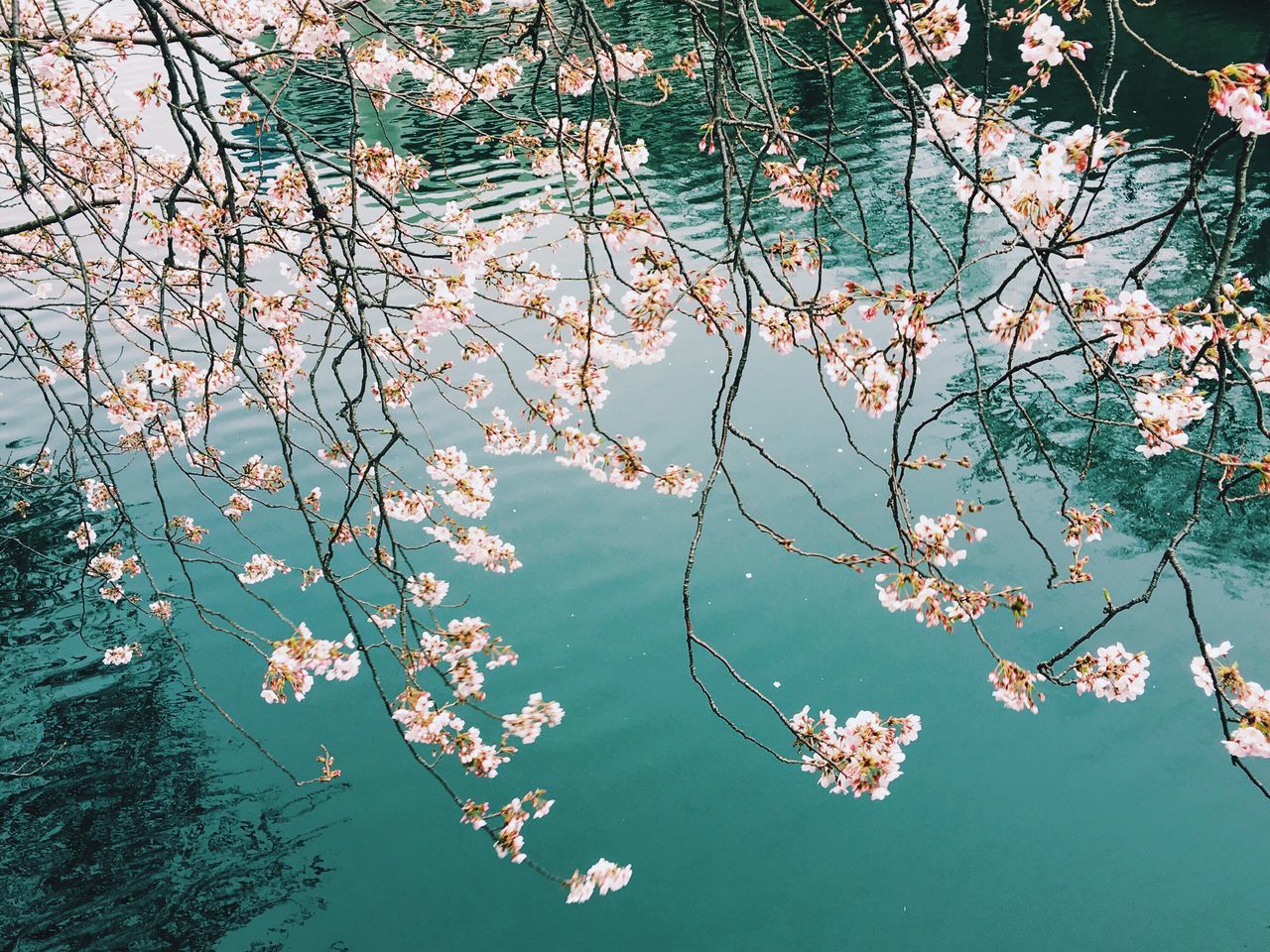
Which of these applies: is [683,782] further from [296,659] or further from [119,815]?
[119,815]

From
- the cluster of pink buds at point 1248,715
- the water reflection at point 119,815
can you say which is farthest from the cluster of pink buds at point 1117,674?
the water reflection at point 119,815

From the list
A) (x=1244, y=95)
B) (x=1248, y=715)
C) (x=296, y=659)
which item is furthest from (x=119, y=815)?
(x=1244, y=95)

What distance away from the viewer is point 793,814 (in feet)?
22.6

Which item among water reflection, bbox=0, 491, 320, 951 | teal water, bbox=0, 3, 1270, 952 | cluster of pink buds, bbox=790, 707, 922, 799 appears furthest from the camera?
water reflection, bbox=0, 491, 320, 951

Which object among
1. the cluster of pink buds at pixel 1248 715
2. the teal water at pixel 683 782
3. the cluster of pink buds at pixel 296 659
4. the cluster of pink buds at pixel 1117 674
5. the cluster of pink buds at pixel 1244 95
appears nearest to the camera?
the cluster of pink buds at pixel 1244 95

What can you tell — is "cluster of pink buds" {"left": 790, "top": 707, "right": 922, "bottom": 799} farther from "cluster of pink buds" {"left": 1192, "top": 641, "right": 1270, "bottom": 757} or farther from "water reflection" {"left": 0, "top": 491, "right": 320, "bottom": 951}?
"water reflection" {"left": 0, "top": 491, "right": 320, "bottom": 951}

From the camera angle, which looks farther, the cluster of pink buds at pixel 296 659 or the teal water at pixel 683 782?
the teal water at pixel 683 782

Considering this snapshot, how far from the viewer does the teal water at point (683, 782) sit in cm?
632

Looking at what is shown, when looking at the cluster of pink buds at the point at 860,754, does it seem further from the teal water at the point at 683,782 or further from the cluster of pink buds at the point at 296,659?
the teal water at the point at 683,782

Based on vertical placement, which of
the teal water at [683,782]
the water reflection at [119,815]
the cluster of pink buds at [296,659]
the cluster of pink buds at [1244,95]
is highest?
the cluster of pink buds at [1244,95]

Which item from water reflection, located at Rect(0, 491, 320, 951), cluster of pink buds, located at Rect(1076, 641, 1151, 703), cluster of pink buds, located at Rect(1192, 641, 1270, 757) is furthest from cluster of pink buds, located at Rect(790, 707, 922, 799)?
water reflection, located at Rect(0, 491, 320, 951)

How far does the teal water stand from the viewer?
632 centimetres

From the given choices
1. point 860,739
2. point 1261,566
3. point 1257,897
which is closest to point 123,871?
point 860,739

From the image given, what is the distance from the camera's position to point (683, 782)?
721 centimetres
